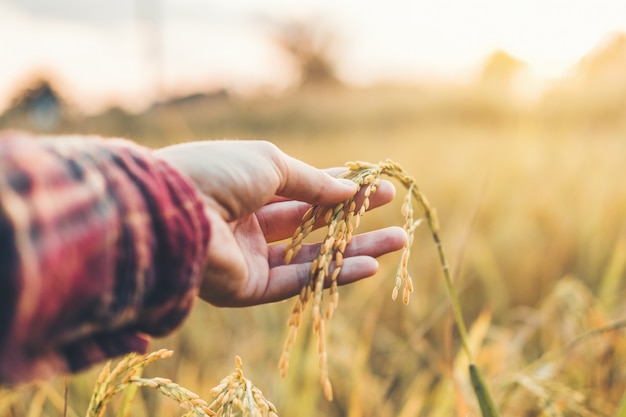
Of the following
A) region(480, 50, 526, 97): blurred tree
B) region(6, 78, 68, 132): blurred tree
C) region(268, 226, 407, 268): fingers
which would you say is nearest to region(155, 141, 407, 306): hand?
region(268, 226, 407, 268): fingers

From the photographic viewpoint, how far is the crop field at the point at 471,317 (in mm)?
1511

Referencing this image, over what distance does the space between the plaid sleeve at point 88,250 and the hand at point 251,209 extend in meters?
0.10

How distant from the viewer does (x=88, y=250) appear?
0.63m

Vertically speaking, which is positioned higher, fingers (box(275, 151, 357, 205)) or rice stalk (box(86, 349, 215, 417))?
fingers (box(275, 151, 357, 205))

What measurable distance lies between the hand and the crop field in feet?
0.77

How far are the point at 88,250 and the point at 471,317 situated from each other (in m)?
2.07

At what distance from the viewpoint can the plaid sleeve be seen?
22.9 inches

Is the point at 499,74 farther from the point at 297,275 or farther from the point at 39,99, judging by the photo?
the point at 39,99

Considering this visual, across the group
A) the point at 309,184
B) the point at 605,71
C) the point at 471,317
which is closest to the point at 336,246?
the point at 309,184

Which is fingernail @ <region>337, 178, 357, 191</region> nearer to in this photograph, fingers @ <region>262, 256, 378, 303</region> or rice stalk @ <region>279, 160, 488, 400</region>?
rice stalk @ <region>279, 160, 488, 400</region>

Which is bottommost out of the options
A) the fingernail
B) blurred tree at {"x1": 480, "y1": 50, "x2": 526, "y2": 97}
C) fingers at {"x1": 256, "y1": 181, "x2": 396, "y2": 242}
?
blurred tree at {"x1": 480, "y1": 50, "x2": 526, "y2": 97}

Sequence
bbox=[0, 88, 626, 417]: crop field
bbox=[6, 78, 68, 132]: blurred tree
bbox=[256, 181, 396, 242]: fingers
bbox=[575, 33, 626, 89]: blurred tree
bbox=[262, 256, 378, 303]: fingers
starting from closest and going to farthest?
bbox=[262, 256, 378, 303]: fingers < bbox=[256, 181, 396, 242]: fingers < bbox=[0, 88, 626, 417]: crop field < bbox=[575, 33, 626, 89]: blurred tree < bbox=[6, 78, 68, 132]: blurred tree

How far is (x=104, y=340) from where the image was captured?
2.29 feet

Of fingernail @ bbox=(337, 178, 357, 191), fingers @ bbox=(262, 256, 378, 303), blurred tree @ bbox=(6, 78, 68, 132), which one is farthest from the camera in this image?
blurred tree @ bbox=(6, 78, 68, 132)
